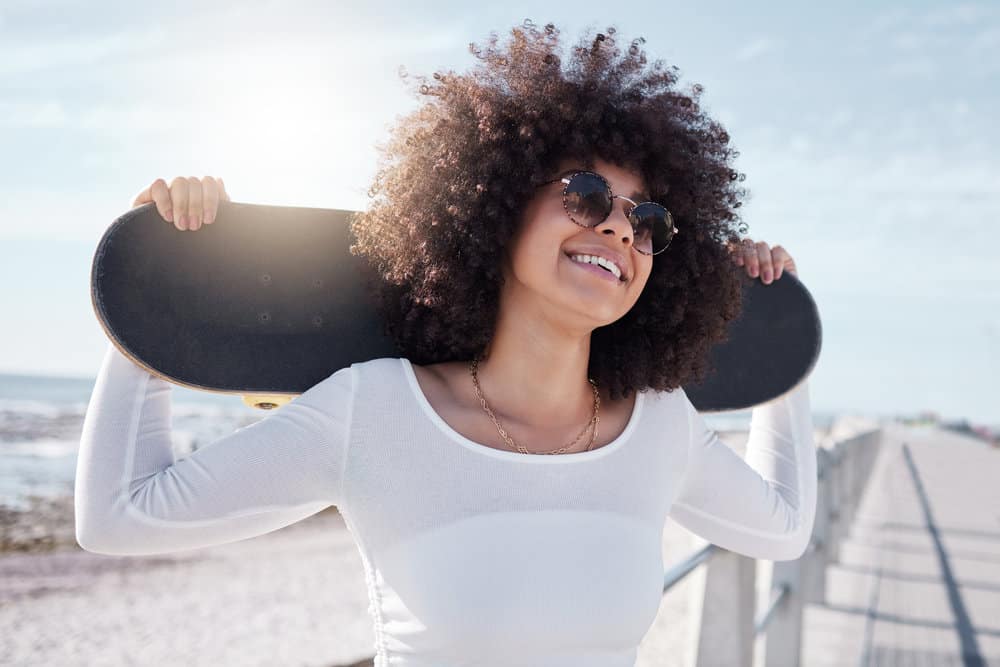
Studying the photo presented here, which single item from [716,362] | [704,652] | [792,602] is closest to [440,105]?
[716,362]

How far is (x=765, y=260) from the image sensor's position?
6.62ft

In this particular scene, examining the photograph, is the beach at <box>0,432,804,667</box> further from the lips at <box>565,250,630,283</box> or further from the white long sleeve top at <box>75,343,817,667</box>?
the lips at <box>565,250,630,283</box>

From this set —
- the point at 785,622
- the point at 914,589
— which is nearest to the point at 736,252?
the point at 785,622

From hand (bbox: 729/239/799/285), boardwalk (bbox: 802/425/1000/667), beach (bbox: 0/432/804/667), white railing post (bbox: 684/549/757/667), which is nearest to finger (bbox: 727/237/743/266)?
hand (bbox: 729/239/799/285)

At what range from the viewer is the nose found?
1491 mm

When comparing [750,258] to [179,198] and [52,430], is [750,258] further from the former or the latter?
[52,430]

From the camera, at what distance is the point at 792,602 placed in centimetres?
372

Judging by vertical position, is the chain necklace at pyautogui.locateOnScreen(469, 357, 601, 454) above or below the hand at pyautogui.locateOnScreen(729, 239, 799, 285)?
below

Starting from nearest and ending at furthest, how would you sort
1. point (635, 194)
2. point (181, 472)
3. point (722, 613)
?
point (181, 472) → point (635, 194) → point (722, 613)

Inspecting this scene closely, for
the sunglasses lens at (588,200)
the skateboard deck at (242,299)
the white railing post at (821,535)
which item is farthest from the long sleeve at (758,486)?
the white railing post at (821,535)

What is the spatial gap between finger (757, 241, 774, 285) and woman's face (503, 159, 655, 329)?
Answer: 0.54m

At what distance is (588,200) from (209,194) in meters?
0.67

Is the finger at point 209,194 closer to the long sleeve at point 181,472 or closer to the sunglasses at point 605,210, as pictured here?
the long sleeve at point 181,472

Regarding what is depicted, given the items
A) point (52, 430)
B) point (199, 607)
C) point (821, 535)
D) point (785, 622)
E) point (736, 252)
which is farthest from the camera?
point (52, 430)
